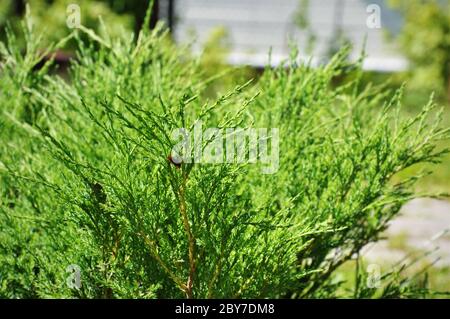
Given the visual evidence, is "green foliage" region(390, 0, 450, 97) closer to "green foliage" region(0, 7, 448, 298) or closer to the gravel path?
the gravel path

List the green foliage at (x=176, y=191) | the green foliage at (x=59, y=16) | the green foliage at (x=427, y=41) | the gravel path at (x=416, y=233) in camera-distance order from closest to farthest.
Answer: the green foliage at (x=176, y=191) → the gravel path at (x=416, y=233) → the green foliage at (x=59, y=16) → the green foliage at (x=427, y=41)

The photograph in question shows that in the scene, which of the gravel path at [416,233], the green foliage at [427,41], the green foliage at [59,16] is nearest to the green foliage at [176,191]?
the gravel path at [416,233]

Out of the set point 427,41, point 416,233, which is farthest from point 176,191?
point 427,41

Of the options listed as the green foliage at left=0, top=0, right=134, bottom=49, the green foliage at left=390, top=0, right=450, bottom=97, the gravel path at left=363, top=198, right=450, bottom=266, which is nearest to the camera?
the gravel path at left=363, top=198, right=450, bottom=266

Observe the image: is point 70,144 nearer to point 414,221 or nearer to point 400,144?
point 400,144

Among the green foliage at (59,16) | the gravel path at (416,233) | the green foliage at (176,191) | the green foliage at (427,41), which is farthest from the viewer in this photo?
the green foliage at (427,41)

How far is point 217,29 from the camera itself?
10.2 meters

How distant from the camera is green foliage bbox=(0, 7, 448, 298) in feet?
3.57

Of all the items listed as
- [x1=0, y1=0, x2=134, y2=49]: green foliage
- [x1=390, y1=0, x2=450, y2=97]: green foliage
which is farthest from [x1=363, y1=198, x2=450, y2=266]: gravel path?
[x1=390, y1=0, x2=450, y2=97]: green foliage

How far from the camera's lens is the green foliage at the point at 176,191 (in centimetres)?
109

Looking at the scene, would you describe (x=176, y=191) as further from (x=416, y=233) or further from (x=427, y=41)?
(x=427, y=41)

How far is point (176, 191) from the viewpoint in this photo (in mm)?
1046

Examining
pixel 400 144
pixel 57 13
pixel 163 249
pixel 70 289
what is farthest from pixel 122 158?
pixel 57 13

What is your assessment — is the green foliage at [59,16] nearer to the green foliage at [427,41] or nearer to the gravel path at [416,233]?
the green foliage at [427,41]
